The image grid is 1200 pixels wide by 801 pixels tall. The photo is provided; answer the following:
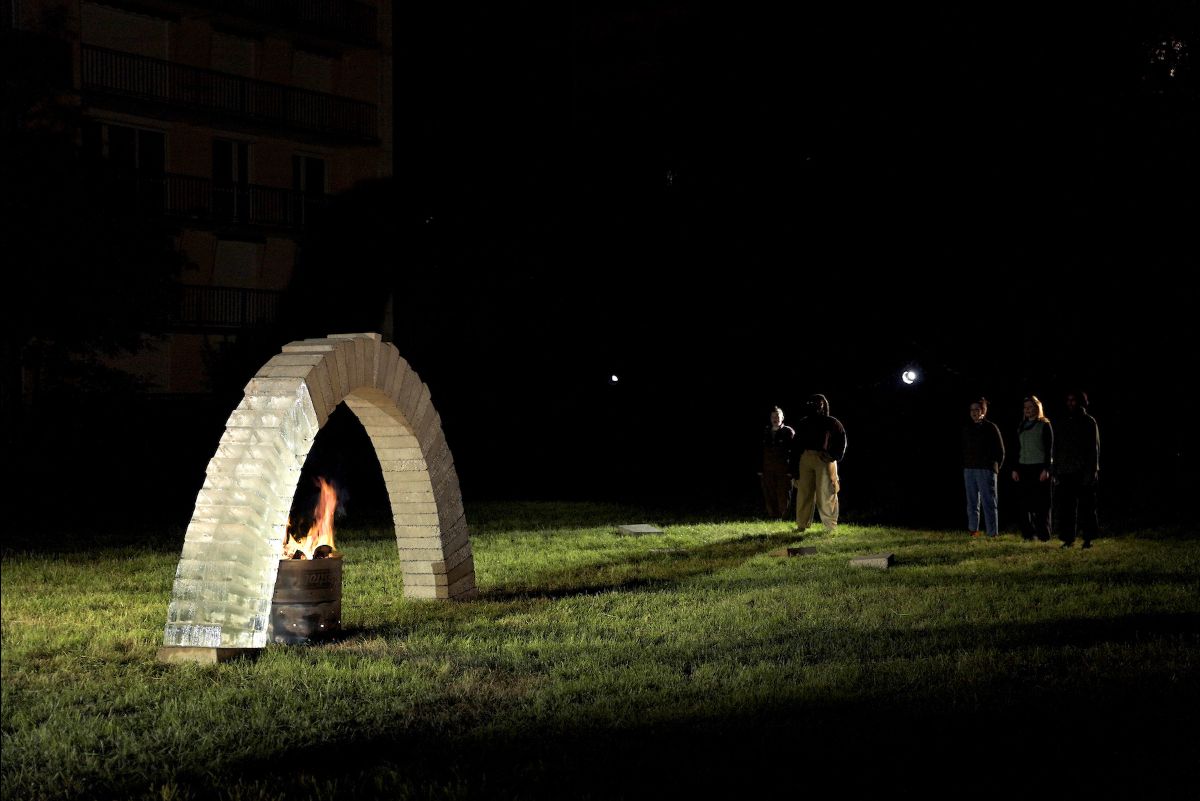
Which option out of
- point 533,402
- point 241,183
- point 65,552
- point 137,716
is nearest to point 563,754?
point 137,716

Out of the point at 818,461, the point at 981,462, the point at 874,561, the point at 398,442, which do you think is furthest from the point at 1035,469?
the point at 398,442

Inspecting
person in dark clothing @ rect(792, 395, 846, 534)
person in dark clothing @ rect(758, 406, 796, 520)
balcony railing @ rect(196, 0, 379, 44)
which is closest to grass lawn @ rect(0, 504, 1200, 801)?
person in dark clothing @ rect(792, 395, 846, 534)

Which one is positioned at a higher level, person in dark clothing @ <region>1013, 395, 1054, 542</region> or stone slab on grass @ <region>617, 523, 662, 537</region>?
person in dark clothing @ <region>1013, 395, 1054, 542</region>

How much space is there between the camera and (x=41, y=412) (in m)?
29.6

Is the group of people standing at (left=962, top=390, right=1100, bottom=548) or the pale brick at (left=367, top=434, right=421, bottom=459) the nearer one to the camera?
the pale brick at (left=367, top=434, right=421, bottom=459)

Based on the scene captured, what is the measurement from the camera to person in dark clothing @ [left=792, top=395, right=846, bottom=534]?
1930cm

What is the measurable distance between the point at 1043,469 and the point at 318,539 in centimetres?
1027

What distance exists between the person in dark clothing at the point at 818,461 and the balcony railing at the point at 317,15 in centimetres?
2601

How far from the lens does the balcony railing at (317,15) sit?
129ft

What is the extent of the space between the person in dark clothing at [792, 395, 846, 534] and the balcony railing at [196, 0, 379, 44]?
2601cm

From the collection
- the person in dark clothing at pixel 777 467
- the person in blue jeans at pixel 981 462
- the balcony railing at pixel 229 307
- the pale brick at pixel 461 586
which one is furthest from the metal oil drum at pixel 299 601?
the balcony railing at pixel 229 307

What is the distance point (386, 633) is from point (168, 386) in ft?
98.3

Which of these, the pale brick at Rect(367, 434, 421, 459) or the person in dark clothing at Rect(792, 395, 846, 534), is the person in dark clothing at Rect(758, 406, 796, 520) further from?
the pale brick at Rect(367, 434, 421, 459)

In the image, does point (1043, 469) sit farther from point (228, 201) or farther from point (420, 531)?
point (228, 201)
